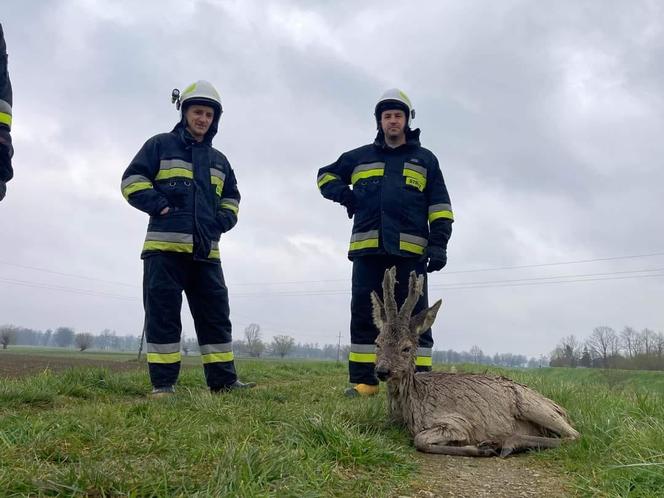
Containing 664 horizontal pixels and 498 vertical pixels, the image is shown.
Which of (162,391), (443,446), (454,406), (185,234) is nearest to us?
(443,446)

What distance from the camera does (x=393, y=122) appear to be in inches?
259

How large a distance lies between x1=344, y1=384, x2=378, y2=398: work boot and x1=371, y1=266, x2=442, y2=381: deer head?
1.66 meters

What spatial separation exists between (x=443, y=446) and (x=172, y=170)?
4.21 meters

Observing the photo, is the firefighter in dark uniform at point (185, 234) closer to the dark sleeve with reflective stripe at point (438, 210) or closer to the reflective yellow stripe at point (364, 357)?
the reflective yellow stripe at point (364, 357)

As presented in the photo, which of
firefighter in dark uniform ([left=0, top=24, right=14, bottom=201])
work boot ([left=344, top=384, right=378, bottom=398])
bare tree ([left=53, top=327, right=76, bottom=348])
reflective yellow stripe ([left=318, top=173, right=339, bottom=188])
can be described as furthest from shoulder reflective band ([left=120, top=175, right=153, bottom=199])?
bare tree ([left=53, top=327, right=76, bottom=348])

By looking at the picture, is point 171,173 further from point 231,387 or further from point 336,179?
point 231,387

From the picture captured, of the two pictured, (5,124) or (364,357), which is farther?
(364,357)

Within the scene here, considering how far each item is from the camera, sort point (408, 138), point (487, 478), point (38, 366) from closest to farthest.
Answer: point (487, 478), point (408, 138), point (38, 366)

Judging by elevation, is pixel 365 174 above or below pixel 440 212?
above

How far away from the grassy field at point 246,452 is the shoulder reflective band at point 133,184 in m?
2.37

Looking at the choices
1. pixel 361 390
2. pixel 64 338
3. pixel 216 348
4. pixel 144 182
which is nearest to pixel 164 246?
pixel 144 182

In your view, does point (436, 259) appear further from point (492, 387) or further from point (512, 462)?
point (512, 462)

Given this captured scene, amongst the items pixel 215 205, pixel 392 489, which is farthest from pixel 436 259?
pixel 392 489

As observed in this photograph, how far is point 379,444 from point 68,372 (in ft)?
15.3
